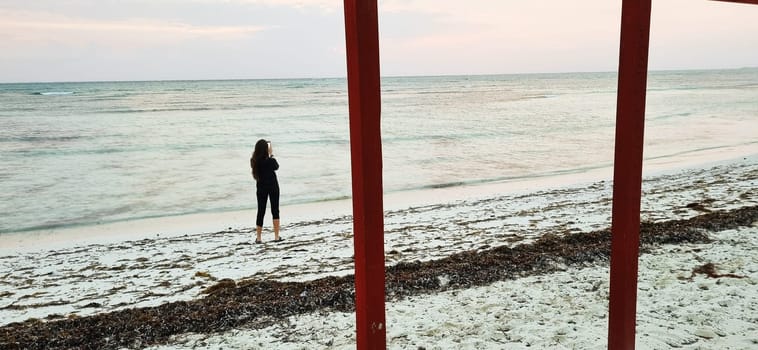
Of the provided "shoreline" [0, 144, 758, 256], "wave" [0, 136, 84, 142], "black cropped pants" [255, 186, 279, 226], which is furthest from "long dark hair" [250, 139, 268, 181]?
"wave" [0, 136, 84, 142]

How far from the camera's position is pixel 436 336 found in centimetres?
423

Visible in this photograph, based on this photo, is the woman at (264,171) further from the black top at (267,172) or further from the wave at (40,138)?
the wave at (40,138)

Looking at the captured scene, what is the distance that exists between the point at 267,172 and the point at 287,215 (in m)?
3.11

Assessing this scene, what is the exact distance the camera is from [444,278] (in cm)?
571

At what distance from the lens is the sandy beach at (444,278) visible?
13.8ft

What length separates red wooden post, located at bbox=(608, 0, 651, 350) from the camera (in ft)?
6.00

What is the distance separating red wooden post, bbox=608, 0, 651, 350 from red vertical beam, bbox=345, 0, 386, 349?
3.18ft

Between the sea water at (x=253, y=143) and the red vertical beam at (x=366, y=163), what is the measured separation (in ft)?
33.2

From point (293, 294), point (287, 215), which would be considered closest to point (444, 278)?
point (293, 294)

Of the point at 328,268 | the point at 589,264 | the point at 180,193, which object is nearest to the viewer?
the point at 589,264

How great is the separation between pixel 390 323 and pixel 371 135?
3.41 m

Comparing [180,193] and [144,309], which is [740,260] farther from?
[180,193]

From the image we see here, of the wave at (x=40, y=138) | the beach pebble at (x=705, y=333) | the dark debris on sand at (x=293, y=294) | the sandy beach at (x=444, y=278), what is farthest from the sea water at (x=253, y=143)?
the beach pebble at (x=705, y=333)

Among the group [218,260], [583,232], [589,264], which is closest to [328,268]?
[218,260]
